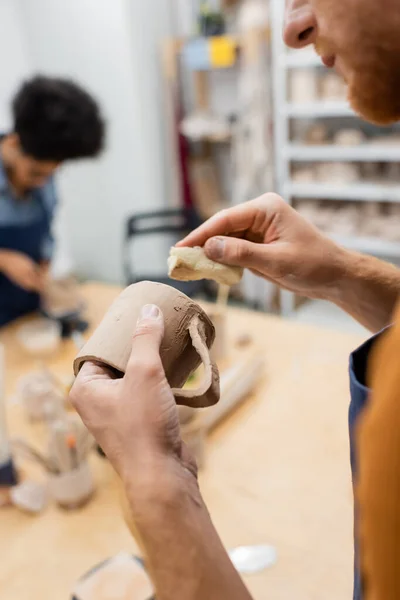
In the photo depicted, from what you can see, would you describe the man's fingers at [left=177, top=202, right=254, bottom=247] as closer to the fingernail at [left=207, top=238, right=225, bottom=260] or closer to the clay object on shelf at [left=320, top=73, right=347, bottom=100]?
the fingernail at [left=207, top=238, right=225, bottom=260]

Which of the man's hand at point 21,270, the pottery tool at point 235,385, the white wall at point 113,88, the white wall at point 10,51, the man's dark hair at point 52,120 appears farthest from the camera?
the white wall at point 10,51

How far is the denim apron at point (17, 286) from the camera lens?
6.64 ft

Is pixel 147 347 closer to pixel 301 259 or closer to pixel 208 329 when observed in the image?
pixel 208 329

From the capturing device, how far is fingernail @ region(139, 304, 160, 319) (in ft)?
2.10

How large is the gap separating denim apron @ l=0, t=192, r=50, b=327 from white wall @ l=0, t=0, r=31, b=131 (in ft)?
5.01

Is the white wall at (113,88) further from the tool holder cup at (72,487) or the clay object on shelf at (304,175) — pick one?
the tool holder cup at (72,487)

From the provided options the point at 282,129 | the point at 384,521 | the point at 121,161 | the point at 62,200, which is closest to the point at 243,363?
the point at 384,521

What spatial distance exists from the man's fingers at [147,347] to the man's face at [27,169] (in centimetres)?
135

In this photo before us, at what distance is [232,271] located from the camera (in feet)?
2.94

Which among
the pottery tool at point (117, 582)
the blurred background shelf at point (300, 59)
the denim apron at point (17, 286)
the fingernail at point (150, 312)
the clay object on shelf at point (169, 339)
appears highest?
the blurred background shelf at point (300, 59)

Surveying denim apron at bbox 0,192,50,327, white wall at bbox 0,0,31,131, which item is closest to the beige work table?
denim apron at bbox 0,192,50,327

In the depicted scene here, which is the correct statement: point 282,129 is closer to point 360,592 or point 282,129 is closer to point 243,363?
point 243,363

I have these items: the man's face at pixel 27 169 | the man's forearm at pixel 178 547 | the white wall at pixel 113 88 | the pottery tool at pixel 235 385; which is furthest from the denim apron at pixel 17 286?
the man's forearm at pixel 178 547

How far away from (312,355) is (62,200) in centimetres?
263
